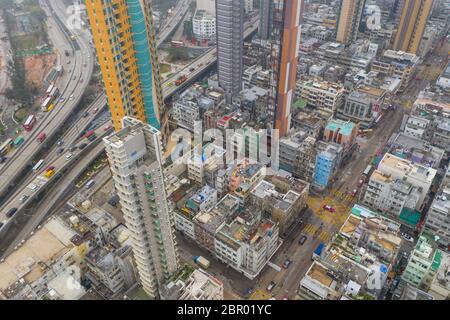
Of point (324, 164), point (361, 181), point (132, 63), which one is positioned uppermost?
point (132, 63)

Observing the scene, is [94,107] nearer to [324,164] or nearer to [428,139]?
[324,164]

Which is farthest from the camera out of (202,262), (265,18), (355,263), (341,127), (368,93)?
(265,18)

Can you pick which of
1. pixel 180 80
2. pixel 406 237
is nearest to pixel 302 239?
pixel 406 237

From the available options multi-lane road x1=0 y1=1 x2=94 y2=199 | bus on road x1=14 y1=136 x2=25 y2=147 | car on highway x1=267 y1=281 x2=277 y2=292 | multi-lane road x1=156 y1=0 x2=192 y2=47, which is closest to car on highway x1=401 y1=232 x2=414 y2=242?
car on highway x1=267 y1=281 x2=277 y2=292

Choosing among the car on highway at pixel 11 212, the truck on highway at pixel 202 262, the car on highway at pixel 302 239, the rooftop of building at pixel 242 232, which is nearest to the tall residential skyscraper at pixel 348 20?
the car on highway at pixel 302 239

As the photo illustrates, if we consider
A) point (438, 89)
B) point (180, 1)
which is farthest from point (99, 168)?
point (180, 1)

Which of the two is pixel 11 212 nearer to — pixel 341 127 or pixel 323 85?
pixel 341 127

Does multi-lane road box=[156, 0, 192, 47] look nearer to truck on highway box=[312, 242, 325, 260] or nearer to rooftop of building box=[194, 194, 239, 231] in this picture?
rooftop of building box=[194, 194, 239, 231]
